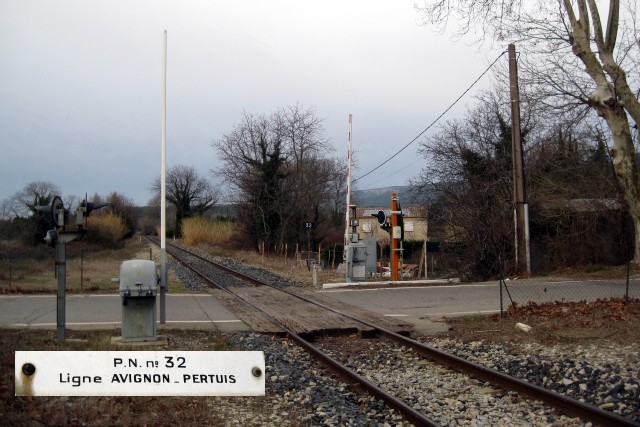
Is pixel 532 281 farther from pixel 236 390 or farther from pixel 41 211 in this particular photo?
pixel 236 390

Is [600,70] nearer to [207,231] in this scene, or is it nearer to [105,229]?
[207,231]

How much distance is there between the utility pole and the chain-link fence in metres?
0.90

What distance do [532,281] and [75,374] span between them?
17042 millimetres

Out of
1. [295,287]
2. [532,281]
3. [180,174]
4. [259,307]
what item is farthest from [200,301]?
[180,174]

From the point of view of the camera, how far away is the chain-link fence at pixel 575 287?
49.9ft

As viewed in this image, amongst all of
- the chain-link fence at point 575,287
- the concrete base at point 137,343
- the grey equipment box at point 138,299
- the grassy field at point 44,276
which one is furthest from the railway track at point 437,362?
the grassy field at point 44,276

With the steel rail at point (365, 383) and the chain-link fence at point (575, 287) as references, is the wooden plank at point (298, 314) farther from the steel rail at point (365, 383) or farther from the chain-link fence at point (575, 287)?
the chain-link fence at point (575, 287)

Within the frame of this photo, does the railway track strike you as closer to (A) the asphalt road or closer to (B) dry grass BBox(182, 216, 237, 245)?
(A) the asphalt road

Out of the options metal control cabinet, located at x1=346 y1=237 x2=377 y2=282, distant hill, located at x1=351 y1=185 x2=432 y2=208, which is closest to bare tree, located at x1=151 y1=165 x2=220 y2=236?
distant hill, located at x1=351 y1=185 x2=432 y2=208

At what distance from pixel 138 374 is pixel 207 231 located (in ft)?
184

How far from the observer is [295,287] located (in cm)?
1995

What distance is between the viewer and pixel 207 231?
59.5 m

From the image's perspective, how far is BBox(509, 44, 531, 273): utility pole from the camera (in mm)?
20641

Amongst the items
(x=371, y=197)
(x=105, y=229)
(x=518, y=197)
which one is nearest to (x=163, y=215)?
(x=518, y=197)
